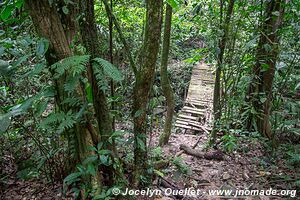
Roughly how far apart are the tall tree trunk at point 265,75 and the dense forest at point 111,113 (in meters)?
0.02

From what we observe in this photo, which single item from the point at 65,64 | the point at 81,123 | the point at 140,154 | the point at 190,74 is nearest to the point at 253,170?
the point at 140,154

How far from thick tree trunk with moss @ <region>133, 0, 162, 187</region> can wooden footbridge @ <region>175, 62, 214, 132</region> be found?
148 inches

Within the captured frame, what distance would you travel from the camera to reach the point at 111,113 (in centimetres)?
239

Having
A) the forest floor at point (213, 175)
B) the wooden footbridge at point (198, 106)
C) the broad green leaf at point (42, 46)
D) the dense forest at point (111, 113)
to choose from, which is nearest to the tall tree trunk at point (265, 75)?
the dense forest at point (111, 113)

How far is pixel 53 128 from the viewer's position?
1.88 metres

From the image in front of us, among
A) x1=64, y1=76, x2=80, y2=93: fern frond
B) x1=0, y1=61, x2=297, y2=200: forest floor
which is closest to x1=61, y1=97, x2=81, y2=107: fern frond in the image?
x1=64, y1=76, x2=80, y2=93: fern frond

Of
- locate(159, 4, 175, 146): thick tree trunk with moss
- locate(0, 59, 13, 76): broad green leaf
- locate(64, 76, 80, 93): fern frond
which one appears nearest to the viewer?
locate(64, 76, 80, 93): fern frond

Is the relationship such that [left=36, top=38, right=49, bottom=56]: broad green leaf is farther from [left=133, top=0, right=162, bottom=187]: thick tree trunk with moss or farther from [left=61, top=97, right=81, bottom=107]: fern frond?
[left=133, top=0, right=162, bottom=187]: thick tree trunk with moss

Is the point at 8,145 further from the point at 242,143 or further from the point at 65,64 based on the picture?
the point at 242,143

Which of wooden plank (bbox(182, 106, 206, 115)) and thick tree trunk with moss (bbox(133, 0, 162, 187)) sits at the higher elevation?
thick tree trunk with moss (bbox(133, 0, 162, 187))

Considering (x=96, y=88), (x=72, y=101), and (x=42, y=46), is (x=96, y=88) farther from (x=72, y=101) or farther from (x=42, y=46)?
(x=42, y=46)

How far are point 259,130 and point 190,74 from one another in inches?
214

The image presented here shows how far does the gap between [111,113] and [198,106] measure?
485 cm

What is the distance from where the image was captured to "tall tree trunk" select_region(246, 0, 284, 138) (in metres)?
3.76
